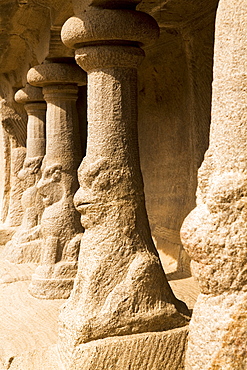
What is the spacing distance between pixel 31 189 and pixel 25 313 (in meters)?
2.80

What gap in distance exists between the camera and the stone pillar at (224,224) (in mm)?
1923

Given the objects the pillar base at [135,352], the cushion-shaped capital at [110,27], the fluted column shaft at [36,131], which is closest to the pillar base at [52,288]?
the pillar base at [135,352]

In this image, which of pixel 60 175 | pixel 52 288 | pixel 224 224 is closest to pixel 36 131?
pixel 60 175

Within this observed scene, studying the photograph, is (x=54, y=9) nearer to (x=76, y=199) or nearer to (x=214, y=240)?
(x=76, y=199)

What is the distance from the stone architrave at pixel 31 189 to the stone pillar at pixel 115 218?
3.16 meters

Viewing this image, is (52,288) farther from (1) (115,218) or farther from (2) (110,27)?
(2) (110,27)

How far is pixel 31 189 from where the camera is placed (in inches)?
291

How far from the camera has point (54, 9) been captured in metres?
4.91

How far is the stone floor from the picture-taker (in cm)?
411

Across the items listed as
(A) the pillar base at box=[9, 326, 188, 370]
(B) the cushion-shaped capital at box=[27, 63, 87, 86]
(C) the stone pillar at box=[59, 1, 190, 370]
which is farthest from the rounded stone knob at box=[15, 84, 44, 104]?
(A) the pillar base at box=[9, 326, 188, 370]

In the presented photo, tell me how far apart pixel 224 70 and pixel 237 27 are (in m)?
0.16

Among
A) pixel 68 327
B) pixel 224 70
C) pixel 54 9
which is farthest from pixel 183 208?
pixel 224 70

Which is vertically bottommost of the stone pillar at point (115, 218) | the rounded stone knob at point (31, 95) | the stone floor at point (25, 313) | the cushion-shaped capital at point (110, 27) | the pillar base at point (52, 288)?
the stone floor at point (25, 313)

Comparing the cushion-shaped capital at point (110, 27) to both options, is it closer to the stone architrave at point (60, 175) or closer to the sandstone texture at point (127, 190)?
the sandstone texture at point (127, 190)
